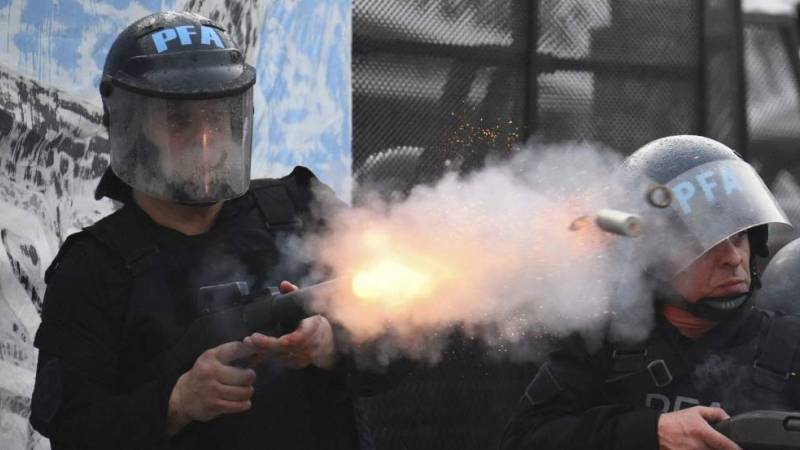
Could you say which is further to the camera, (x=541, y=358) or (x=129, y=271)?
(x=541, y=358)

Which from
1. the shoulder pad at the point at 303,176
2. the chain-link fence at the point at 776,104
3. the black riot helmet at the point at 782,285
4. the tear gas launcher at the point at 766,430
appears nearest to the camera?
the tear gas launcher at the point at 766,430

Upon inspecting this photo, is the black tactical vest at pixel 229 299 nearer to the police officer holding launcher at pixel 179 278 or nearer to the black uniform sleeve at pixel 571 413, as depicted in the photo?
the police officer holding launcher at pixel 179 278

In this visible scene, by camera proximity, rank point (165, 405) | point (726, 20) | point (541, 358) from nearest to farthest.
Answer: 1. point (165, 405)
2. point (541, 358)
3. point (726, 20)

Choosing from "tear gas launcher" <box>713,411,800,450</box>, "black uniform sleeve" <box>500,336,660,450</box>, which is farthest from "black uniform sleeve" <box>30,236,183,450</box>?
"tear gas launcher" <box>713,411,800,450</box>

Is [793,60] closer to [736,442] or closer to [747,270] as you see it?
[747,270]

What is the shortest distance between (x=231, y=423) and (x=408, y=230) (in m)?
0.63

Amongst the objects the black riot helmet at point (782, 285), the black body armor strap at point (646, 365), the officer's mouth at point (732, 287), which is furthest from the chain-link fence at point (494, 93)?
the officer's mouth at point (732, 287)

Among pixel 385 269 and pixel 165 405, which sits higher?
pixel 385 269

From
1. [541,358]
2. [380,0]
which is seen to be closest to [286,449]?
[541,358]

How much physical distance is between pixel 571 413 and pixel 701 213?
2.00 ft

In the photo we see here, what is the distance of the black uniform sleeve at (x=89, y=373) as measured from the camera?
2783mm

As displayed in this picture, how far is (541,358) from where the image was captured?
490cm

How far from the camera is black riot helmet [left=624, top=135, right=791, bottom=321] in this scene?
3150 millimetres

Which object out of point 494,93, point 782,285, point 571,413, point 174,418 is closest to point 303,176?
point 174,418
